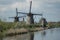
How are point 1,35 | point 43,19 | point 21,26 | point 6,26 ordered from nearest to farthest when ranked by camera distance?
point 1,35 → point 6,26 → point 21,26 → point 43,19

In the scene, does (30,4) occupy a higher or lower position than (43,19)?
higher

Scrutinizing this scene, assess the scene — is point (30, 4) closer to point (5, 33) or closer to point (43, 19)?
point (43, 19)

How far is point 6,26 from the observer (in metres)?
40.0

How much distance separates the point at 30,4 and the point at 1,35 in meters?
38.3

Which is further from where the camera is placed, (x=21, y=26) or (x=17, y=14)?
(x=17, y=14)

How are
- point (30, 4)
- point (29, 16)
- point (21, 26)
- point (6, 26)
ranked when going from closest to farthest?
point (6, 26)
point (21, 26)
point (29, 16)
point (30, 4)

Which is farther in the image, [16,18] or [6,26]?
[16,18]

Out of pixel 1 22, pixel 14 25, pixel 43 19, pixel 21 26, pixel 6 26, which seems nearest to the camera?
pixel 1 22

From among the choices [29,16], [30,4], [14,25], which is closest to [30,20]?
[29,16]

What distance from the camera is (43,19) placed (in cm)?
9356

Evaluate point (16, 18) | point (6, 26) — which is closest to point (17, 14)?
point (16, 18)

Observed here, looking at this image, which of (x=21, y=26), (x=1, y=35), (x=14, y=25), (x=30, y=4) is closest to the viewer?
(x=1, y=35)

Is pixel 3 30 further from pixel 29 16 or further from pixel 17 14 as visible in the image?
pixel 17 14

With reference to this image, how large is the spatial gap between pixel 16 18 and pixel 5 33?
35175 millimetres
